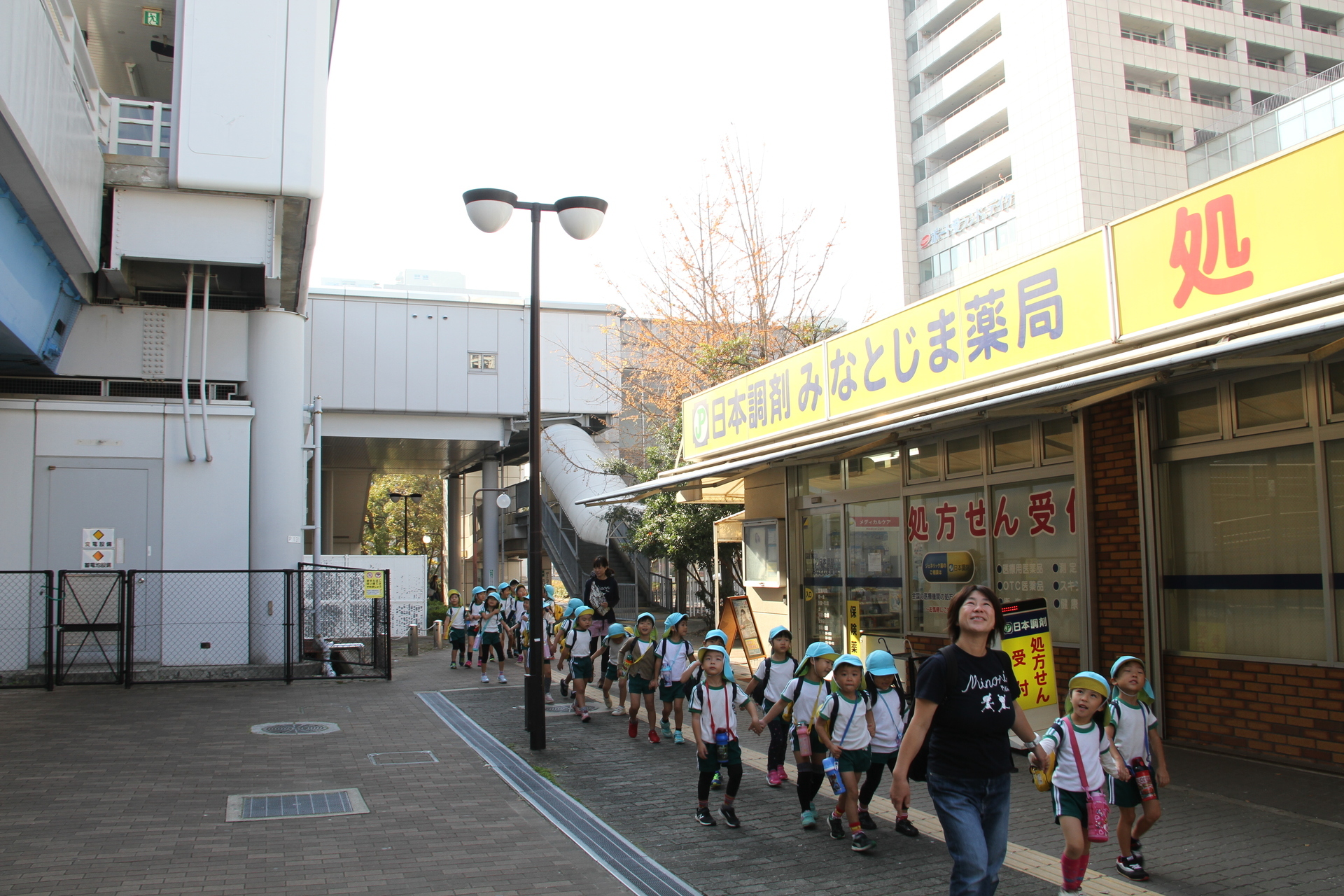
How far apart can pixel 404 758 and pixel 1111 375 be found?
7.07 metres

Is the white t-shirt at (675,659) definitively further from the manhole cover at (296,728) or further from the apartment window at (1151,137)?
the apartment window at (1151,137)

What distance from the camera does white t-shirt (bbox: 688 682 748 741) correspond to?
7.21 m

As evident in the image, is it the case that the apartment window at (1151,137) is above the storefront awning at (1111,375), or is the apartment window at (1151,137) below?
above

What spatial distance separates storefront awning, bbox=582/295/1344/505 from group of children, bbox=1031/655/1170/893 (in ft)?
6.87

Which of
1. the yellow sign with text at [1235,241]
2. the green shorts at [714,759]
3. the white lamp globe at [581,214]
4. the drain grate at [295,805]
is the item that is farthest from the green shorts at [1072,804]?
the white lamp globe at [581,214]

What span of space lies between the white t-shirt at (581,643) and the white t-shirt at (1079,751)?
25.5ft

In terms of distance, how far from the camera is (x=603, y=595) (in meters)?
14.4

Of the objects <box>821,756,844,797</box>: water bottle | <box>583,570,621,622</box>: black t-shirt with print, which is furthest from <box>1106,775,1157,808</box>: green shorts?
<box>583,570,621,622</box>: black t-shirt with print

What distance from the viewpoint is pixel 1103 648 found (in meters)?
9.23

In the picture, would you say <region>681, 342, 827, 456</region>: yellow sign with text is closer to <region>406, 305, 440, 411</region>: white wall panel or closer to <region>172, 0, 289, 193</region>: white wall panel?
<region>172, 0, 289, 193</region>: white wall panel

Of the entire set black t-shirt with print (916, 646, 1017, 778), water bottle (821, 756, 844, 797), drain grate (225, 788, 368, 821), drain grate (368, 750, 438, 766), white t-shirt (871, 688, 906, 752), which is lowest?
drain grate (368, 750, 438, 766)

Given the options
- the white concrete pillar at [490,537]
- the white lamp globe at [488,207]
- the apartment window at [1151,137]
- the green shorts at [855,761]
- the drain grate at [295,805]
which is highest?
the apartment window at [1151,137]

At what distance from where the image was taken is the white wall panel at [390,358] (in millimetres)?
29562

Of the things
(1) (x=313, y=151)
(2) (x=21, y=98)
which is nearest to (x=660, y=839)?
(2) (x=21, y=98)
